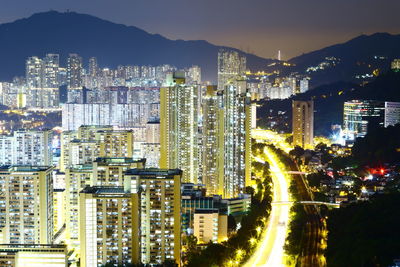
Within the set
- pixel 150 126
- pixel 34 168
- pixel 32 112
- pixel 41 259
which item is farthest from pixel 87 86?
pixel 41 259

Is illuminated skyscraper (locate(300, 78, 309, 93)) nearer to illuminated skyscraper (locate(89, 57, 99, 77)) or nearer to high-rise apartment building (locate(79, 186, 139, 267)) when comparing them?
illuminated skyscraper (locate(89, 57, 99, 77))

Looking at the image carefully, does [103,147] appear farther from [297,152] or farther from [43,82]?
[43,82]

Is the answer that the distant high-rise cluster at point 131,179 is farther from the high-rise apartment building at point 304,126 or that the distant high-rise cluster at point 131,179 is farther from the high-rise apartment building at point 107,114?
the high-rise apartment building at point 304,126

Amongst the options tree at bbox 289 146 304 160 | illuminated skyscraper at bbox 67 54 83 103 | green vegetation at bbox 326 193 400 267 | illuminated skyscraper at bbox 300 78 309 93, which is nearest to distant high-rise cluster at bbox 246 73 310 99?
illuminated skyscraper at bbox 300 78 309 93

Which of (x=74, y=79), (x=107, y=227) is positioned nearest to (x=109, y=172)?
(x=107, y=227)

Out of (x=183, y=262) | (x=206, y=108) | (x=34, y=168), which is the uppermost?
(x=206, y=108)

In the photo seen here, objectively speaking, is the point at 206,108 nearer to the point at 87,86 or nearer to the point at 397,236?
the point at 397,236
